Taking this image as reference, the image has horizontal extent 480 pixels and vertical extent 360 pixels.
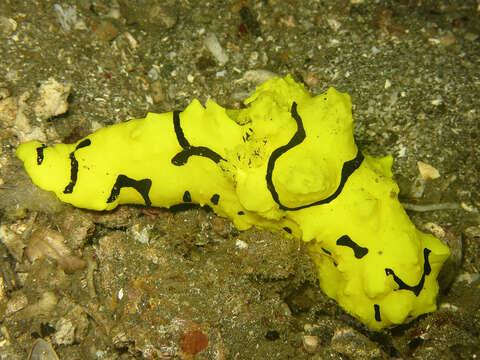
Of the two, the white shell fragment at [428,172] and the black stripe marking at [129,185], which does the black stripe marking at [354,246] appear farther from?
the black stripe marking at [129,185]

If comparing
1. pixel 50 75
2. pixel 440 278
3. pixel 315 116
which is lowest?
pixel 440 278

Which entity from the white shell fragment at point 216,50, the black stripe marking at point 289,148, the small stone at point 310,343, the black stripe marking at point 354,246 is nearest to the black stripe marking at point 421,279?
the black stripe marking at point 354,246

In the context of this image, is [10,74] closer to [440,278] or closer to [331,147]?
[331,147]

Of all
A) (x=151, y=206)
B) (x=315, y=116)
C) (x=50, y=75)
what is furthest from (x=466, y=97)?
(x=50, y=75)

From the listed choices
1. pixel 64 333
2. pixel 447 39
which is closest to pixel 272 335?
pixel 64 333

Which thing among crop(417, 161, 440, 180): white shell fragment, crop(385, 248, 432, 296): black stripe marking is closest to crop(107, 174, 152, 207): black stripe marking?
crop(385, 248, 432, 296): black stripe marking

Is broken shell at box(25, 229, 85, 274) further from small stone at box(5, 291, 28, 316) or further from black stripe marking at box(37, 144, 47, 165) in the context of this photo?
black stripe marking at box(37, 144, 47, 165)

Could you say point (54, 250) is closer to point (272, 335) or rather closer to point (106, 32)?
point (272, 335)
